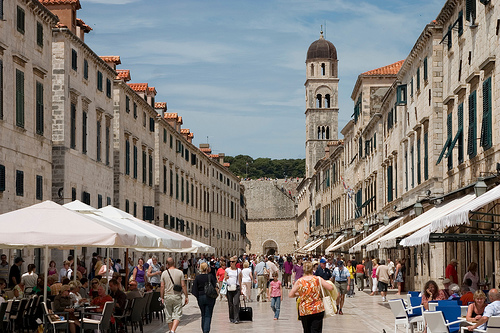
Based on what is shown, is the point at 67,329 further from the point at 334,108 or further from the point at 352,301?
the point at 334,108

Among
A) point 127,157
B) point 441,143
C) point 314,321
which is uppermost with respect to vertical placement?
point 127,157

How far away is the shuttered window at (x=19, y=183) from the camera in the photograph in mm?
26141

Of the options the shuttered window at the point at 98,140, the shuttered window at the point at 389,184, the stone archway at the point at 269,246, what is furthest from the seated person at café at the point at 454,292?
the stone archway at the point at 269,246

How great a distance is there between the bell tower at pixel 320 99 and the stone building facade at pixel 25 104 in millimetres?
77649

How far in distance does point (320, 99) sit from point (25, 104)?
81986 mm

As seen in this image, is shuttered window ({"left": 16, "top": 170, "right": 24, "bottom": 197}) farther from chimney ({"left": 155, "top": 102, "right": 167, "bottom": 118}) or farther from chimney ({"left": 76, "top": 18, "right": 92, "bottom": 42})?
chimney ({"left": 155, "top": 102, "right": 167, "bottom": 118})

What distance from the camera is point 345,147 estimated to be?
64.2 meters

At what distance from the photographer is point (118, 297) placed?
59.9 feet

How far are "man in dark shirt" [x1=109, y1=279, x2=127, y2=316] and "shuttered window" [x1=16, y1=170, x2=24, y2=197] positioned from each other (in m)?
8.68

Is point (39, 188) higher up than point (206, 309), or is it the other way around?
point (39, 188)

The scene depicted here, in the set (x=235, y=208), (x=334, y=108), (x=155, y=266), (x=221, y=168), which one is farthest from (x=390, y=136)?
(x=334, y=108)

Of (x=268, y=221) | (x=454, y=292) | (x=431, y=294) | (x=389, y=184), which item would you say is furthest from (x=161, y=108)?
(x=268, y=221)

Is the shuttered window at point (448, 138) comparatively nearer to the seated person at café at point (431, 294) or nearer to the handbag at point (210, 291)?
the seated person at café at point (431, 294)

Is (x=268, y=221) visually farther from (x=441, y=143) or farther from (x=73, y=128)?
(x=441, y=143)
